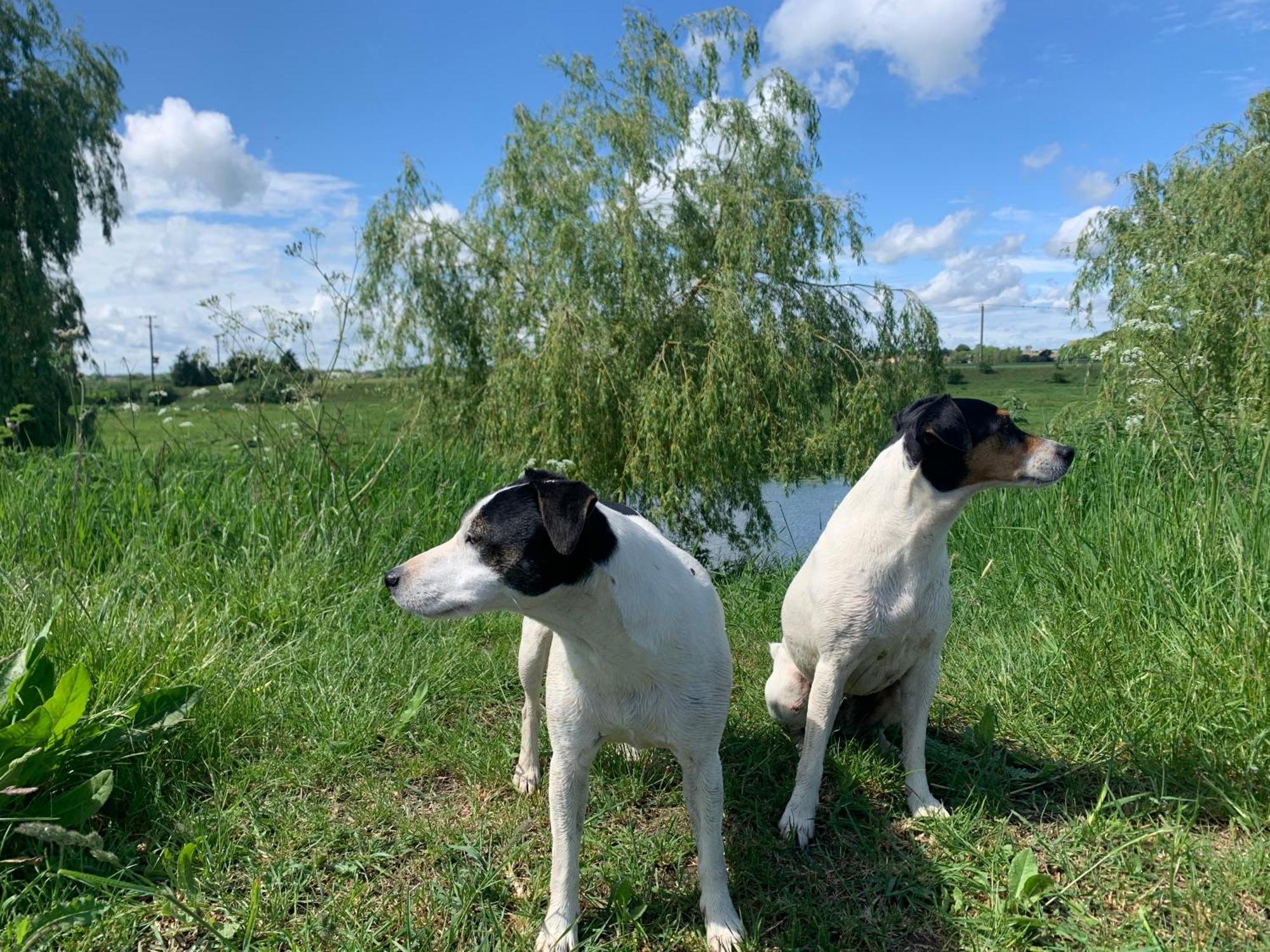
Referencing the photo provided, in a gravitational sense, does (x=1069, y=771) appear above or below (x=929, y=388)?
below

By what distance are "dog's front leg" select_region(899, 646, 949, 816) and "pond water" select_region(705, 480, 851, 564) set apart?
172 inches

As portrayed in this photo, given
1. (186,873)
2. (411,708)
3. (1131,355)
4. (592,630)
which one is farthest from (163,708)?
(1131,355)

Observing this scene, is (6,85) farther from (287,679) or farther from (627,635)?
(627,635)

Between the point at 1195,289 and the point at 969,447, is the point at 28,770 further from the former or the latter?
the point at 1195,289

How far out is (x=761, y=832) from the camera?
8.44 feet

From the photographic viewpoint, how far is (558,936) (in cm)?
204

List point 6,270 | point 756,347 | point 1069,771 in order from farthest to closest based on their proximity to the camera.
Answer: point 6,270 < point 756,347 < point 1069,771

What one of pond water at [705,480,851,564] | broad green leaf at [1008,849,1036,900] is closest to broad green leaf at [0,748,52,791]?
broad green leaf at [1008,849,1036,900]

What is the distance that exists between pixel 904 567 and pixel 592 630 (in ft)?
3.59

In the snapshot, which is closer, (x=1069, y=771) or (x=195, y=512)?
(x=1069, y=771)

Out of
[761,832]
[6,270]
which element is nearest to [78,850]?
[761,832]

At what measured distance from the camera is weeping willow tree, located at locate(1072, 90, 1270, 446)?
450cm

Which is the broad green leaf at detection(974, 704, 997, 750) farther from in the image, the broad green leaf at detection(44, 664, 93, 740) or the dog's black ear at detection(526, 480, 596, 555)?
the broad green leaf at detection(44, 664, 93, 740)

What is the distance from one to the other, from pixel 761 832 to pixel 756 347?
5.09 m
